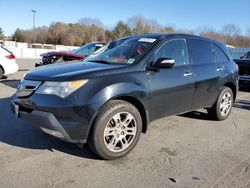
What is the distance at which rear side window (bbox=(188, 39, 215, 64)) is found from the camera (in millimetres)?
5516

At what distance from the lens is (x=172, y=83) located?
4.87 meters

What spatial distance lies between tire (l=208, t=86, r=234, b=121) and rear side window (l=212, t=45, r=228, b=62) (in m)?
0.56

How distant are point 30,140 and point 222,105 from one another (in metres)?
3.72

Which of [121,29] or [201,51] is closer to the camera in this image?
[201,51]

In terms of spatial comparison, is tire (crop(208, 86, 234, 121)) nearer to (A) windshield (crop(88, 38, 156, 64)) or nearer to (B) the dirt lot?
(B) the dirt lot

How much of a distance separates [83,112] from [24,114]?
878mm

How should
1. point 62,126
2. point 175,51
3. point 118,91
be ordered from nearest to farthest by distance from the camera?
point 62,126 < point 118,91 < point 175,51

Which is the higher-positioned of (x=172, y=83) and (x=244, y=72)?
(x=172, y=83)

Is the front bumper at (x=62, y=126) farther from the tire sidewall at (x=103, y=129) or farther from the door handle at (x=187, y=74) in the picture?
the door handle at (x=187, y=74)

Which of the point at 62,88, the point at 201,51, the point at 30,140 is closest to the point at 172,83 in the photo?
the point at 201,51

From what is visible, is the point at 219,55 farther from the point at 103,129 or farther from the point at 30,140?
the point at 30,140

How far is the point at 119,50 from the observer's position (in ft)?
16.9

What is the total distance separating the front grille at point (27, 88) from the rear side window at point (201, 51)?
273 centimetres

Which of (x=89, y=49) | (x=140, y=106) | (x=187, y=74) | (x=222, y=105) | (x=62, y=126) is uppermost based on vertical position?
(x=89, y=49)
